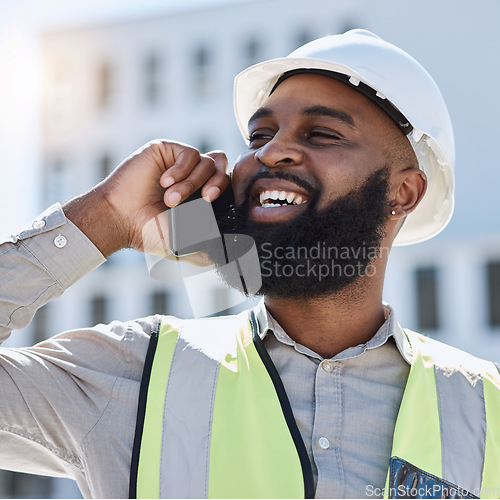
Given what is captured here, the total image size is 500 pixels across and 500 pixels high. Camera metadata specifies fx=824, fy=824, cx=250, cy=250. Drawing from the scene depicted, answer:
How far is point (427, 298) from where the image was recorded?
25.1m

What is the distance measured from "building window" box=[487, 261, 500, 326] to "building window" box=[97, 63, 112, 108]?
1618 cm

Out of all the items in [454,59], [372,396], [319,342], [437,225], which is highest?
[454,59]

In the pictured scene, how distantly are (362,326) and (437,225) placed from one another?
39.6 inches

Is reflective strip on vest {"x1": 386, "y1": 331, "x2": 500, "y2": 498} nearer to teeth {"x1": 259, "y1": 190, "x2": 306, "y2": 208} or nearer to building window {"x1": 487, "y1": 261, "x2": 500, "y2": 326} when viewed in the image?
teeth {"x1": 259, "y1": 190, "x2": 306, "y2": 208}

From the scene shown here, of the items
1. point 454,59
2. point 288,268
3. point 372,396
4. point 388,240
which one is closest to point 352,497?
point 372,396

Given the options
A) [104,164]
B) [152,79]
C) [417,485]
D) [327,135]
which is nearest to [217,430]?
[417,485]

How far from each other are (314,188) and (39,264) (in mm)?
1142

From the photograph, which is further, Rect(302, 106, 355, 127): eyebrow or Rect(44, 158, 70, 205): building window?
Rect(44, 158, 70, 205): building window

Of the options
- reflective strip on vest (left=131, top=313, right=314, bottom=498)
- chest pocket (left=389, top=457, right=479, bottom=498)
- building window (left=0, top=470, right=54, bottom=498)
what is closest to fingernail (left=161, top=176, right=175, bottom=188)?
reflective strip on vest (left=131, top=313, right=314, bottom=498)

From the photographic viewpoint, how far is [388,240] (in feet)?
12.5

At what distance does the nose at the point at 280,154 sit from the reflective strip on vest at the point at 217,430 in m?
0.79

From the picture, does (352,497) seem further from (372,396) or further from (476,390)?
(476,390)

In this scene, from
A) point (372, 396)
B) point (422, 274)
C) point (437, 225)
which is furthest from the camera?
point (422, 274)

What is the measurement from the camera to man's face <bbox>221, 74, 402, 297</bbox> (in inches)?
133
